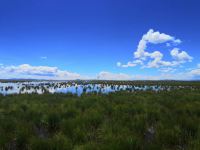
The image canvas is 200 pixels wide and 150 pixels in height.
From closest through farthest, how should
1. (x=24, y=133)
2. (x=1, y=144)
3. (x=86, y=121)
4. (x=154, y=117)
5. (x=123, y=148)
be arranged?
(x=123, y=148)
(x=1, y=144)
(x=24, y=133)
(x=86, y=121)
(x=154, y=117)

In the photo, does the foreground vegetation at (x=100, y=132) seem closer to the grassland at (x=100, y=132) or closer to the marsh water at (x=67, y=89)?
the grassland at (x=100, y=132)

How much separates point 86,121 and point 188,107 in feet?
17.1

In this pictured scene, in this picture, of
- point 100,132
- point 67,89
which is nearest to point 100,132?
point 100,132

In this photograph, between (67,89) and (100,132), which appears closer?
(100,132)

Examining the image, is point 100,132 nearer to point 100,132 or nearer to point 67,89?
point 100,132

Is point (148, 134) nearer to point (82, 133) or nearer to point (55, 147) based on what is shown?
point (82, 133)

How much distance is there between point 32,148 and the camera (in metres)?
6.39

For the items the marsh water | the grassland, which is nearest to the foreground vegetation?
the grassland

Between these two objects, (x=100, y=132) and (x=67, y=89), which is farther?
(x=67, y=89)

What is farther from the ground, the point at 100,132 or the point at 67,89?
the point at 67,89

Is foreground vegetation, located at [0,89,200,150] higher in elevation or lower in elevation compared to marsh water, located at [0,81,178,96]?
lower

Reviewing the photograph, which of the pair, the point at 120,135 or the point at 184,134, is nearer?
the point at 120,135

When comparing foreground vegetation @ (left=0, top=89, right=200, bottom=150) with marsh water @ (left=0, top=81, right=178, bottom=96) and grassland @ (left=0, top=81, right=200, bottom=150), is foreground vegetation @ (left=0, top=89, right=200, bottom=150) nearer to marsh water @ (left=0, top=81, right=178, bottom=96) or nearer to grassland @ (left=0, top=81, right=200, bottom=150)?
grassland @ (left=0, top=81, right=200, bottom=150)

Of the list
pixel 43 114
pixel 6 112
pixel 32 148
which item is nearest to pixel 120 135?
pixel 32 148
